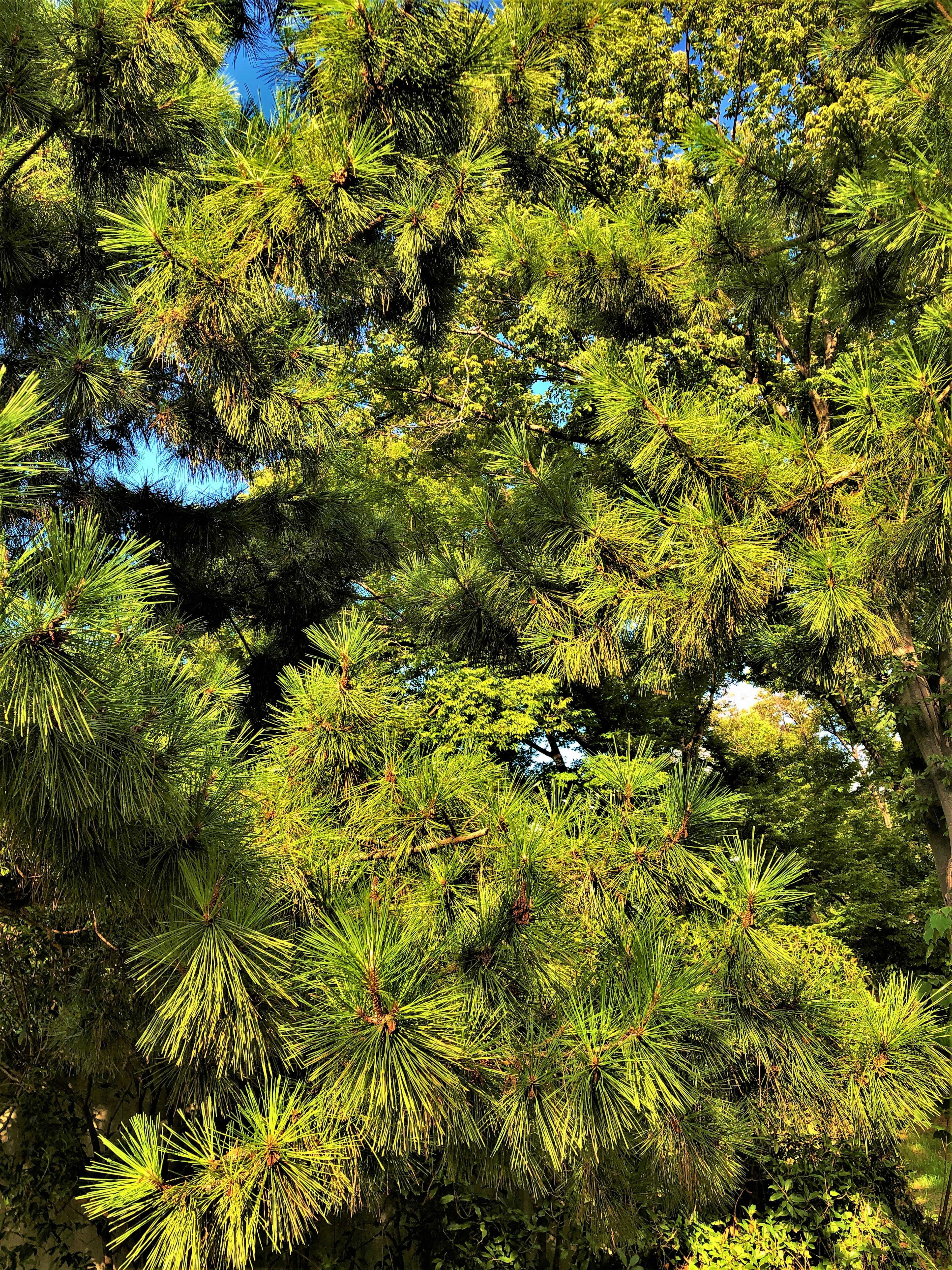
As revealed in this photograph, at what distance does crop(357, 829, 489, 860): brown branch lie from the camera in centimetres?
290

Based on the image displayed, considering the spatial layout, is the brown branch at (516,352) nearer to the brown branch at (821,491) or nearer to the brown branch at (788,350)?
the brown branch at (788,350)

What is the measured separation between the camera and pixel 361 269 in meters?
3.45

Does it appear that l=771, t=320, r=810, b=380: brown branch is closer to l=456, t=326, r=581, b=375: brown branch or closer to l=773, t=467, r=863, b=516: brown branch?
l=456, t=326, r=581, b=375: brown branch

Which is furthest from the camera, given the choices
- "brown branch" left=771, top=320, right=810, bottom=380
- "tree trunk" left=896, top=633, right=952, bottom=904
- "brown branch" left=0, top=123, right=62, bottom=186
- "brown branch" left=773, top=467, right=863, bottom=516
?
"brown branch" left=771, top=320, right=810, bottom=380

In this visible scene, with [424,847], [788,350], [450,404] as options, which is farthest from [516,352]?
[424,847]

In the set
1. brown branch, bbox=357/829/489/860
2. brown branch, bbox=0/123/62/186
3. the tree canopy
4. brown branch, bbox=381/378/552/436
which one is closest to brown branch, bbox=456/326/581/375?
brown branch, bbox=381/378/552/436

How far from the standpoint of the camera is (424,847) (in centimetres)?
292

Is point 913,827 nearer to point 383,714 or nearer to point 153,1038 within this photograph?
point 383,714

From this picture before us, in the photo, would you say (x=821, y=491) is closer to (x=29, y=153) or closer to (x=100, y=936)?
(x=100, y=936)

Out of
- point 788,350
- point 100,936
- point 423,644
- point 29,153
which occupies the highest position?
point 788,350

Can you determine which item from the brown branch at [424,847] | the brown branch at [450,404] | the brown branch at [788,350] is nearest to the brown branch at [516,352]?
the brown branch at [450,404]

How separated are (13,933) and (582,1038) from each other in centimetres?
288

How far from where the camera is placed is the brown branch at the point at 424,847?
114 inches

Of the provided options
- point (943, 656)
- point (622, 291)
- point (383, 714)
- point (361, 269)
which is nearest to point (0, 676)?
point (383, 714)
